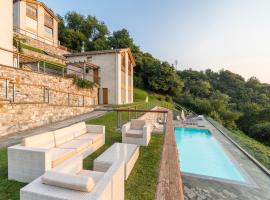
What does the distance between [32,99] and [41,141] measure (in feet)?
20.9

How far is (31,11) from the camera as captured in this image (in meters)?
26.6

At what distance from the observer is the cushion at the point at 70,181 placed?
2240 millimetres

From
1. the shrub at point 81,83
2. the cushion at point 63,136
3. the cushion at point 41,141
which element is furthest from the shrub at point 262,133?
the cushion at point 41,141

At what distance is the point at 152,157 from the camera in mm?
5566

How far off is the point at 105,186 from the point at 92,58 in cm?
2059

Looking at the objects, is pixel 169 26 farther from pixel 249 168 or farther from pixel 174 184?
pixel 174 184

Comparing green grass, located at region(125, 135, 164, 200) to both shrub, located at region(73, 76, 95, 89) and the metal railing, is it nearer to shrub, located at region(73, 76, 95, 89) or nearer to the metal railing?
the metal railing

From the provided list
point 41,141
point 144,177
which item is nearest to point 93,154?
point 41,141

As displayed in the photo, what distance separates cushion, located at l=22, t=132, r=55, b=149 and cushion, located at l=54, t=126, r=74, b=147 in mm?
181

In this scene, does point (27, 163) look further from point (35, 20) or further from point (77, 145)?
point (35, 20)

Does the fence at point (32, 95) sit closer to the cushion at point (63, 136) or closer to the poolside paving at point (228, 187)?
the cushion at point (63, 136)

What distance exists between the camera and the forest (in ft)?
95.8

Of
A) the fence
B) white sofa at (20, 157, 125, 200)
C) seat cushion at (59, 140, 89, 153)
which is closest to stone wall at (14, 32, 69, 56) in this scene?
the fence

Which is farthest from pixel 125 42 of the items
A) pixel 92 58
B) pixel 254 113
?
pixel 254 113
